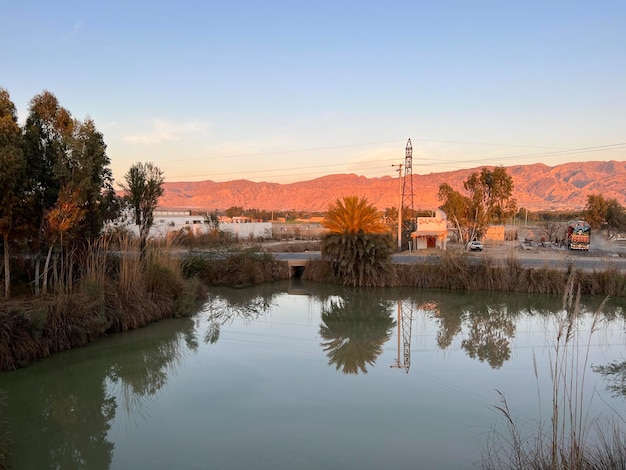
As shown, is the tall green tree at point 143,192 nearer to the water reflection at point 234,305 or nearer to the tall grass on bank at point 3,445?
the water reflection at point 234,305

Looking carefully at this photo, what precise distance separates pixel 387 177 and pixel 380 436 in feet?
367

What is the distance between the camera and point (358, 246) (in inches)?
618

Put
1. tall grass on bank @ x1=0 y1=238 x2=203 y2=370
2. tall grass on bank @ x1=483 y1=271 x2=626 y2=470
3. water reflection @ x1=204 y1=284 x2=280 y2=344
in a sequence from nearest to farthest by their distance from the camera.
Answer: tall grass on bank @ x1=483 y1=271 x2=626 y2=470 < tall grass on bank @ x1=0 y1=238 x2=203 y2=370 < water reflection @ x1=204 y1=284 x2=280 y2=344

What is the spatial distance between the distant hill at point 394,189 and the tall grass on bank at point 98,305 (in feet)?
251

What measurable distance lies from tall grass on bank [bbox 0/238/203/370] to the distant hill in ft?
251

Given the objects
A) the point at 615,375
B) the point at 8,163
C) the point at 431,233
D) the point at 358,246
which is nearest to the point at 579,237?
the point at 431,233

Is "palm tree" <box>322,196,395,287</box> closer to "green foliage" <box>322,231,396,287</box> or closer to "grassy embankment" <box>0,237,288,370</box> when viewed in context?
"green foliage" <box>322,231,396,287</box>

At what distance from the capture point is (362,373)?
6902 mm

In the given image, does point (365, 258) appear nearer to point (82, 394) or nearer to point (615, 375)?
point (615, 375)

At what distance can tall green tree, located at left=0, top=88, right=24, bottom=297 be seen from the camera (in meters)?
7.52

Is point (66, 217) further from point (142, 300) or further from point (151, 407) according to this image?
point (151, 407)

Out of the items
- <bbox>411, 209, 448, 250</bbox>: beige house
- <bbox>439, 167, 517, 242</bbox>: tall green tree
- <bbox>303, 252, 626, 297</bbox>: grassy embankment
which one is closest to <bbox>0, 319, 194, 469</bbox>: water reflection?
<bbox>303, 252, 626, 297</bbox>: grassy embankment

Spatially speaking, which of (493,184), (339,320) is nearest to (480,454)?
(339,320)

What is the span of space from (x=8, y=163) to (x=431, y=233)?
22.2m
